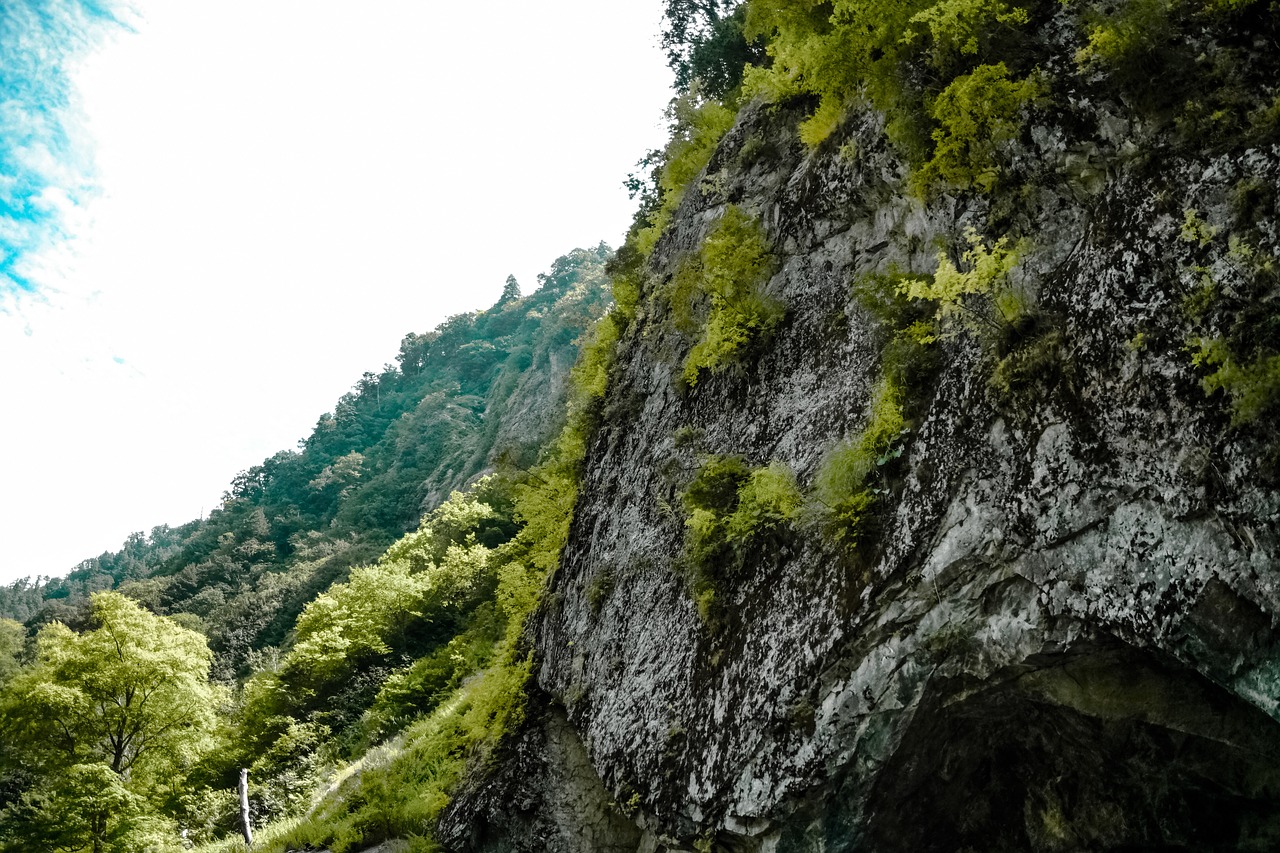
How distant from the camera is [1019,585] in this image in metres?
5.09

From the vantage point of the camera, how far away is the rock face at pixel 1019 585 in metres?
4.31

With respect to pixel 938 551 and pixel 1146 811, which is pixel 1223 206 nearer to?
pixel 938 551

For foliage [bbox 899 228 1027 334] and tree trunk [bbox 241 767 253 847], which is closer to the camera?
foliage [bbox 899 228 1027 334]

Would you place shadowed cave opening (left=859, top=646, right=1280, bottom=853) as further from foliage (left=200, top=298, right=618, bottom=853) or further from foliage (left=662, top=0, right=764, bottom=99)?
foliage (left=662, top=0, right=764, bottom=99)

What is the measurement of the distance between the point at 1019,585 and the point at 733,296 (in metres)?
5.83

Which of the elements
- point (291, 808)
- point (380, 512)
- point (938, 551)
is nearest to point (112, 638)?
point (291, 808)

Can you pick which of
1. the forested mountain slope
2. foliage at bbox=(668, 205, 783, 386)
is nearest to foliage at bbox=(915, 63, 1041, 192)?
foliage at bbox=(668, 205, 783, 386)

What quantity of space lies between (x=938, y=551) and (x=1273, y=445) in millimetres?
2226

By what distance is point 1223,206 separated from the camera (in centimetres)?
442

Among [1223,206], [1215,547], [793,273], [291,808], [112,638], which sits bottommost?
[291,808]

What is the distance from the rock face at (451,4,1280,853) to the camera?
431 centimetres

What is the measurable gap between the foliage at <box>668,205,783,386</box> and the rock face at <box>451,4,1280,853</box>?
0.83 metres

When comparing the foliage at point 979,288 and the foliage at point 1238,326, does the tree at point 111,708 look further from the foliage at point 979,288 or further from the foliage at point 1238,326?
the foliage at point 1238,326

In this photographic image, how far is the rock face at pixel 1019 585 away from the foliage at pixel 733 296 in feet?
2.74
